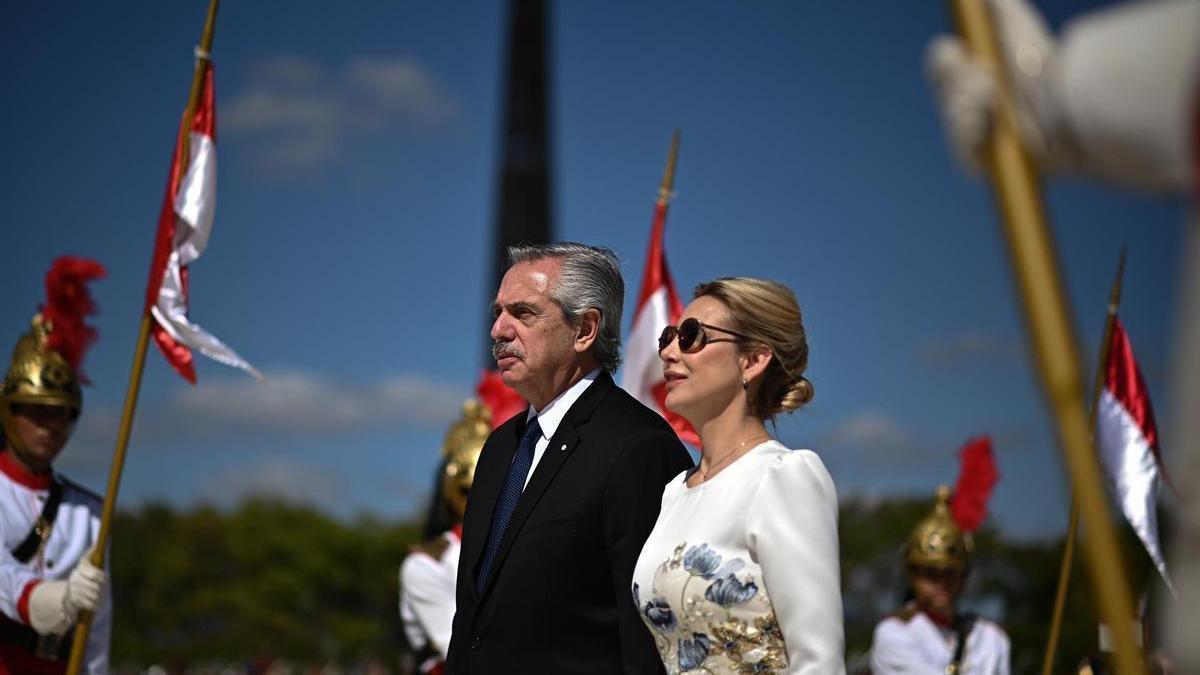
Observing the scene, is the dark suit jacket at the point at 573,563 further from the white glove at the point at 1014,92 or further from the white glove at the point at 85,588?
the white glove at the point at 1014,92

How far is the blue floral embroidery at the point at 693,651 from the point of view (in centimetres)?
394

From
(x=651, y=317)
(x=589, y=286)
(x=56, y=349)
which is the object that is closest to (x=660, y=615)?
(x=589, y=286)

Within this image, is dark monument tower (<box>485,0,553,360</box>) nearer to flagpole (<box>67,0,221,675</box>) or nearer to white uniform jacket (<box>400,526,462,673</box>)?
white uniform jacket (<box>400,526,462,673</box>)

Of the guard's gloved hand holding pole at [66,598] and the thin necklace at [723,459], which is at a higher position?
the thin necklace at [723,459]

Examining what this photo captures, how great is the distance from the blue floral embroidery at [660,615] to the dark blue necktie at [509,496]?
79 cm

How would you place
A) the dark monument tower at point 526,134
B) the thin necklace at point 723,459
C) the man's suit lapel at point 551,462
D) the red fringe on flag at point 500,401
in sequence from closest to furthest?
the thin necklace at point 723,459 < the man's suit lapel at point 551,462 < the red fringe on flag at point 500,401 < the dark monument tower at point 526,134

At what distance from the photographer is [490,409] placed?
31.6 feet

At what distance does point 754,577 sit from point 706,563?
14cm

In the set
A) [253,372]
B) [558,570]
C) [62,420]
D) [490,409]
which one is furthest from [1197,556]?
[490,409]

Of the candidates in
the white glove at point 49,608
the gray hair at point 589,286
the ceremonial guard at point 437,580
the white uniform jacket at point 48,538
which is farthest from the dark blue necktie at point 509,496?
the ceremonial guard at point 437,580

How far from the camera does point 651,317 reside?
31.4ft

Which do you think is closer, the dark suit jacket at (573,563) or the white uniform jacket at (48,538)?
the dark suit jacket at (573,563)

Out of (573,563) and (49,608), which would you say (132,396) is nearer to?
(49,608)

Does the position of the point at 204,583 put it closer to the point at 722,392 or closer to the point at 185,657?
the point at 185,657
